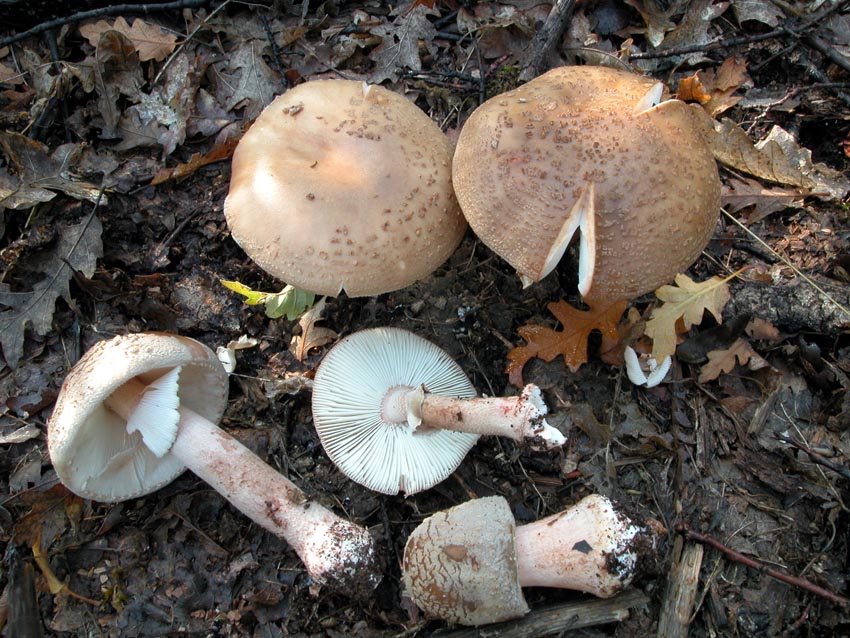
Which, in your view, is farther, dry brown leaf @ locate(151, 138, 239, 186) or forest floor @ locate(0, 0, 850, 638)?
dry brown leaf @ locate(151, 138, 239, 186)

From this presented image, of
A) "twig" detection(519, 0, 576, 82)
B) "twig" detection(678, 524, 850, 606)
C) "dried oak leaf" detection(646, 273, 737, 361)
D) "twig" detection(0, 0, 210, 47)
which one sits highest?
"twig" detection(0, 0, 210, 47)

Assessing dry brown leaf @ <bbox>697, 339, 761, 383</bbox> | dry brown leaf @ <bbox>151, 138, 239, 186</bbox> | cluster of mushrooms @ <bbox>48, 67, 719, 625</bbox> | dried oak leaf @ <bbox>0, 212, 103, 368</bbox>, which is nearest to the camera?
cluster of mushrooms @ <bbox>48, 67, 719, 625</bbox>

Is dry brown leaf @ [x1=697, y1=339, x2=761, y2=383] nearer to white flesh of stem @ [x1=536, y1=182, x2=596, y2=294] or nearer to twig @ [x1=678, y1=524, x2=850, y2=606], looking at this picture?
twig @ [x1=678, y1=524, x2=850, y2=606]

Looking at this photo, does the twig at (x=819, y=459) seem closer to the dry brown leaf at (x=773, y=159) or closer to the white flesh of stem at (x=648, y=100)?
the dry brown leaf at (x=773, y=159)

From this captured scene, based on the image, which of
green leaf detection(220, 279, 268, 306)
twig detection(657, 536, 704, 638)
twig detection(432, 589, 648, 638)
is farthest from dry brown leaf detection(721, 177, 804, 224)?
green leaf detection(220, 279, 268, 306)

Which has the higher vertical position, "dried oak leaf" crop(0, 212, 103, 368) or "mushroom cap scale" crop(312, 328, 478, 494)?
"dried oak leaf" crop(0, 212, 103, 368)

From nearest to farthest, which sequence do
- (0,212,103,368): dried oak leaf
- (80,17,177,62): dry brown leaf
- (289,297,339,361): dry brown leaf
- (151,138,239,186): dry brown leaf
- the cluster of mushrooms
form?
1. the cluster of mushrooms
2. (0,212,103,368): dried oak leaf
3. (289,297,339,361): dry brown leaf
4. (151,138,239,186): dry brown leaf
5. (80,17,177,62): dry brown leaf

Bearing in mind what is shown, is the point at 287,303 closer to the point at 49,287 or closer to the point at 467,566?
the point at 49,287
